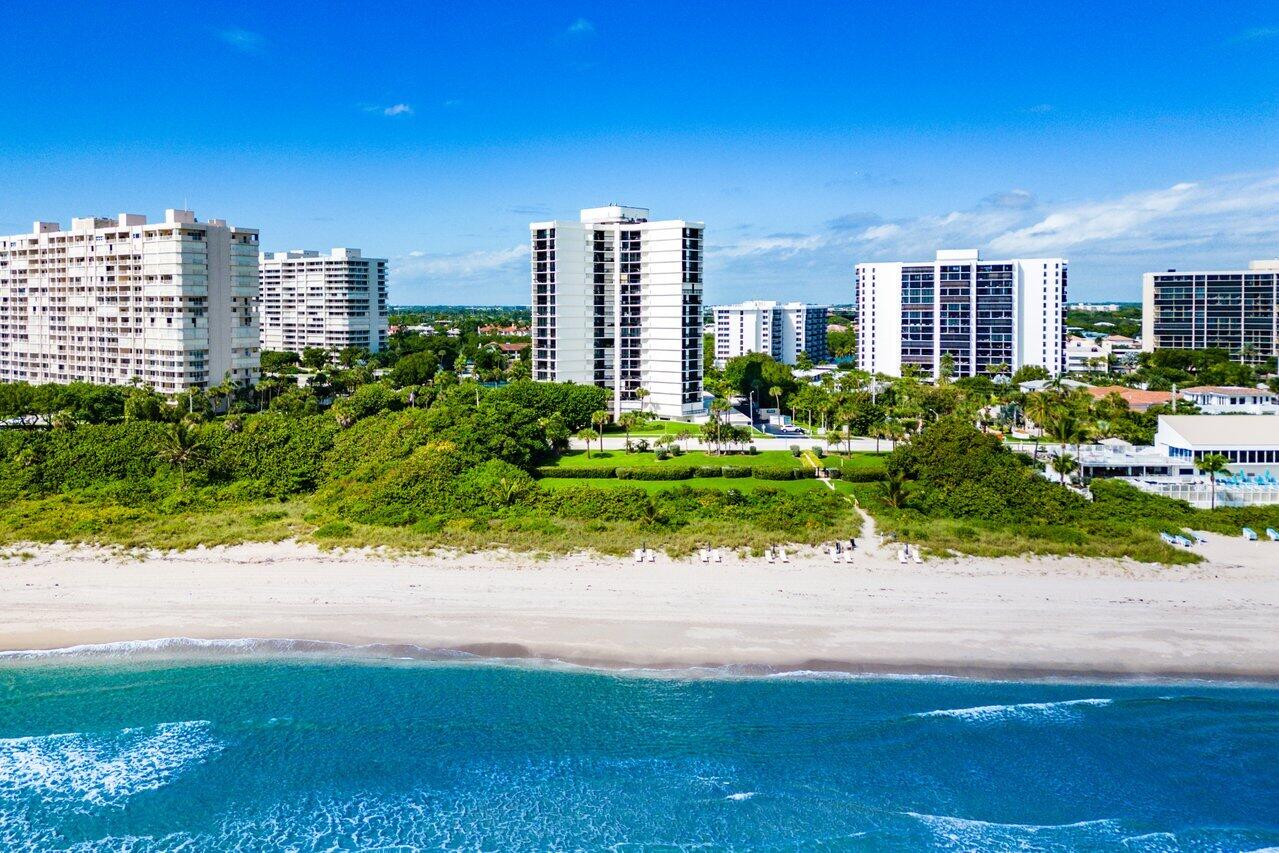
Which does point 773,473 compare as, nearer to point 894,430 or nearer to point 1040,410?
point 894,430

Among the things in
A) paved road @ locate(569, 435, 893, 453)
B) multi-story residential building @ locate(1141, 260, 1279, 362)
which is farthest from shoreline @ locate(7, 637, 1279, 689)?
multi-story residential building @ locate(1141, 260, 1279, 362)

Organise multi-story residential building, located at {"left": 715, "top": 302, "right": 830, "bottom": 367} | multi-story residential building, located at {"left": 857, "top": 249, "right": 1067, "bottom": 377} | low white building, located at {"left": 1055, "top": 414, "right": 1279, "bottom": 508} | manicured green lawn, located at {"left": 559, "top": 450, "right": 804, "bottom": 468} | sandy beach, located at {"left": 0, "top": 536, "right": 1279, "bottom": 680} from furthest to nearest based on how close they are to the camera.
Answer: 1. multi-story residential building, located at {"left": 715, "top": 302, "right": 830, "bottom": 367}
2. multi-story residential building, located at {"left": 857, "top": 249, "right": 1067, "bottom": 377}
3. manicured green lawn, located at {"left": 559, "top": 450, "right": 804, "bottom": 468}
4. low white building, located at {"left": 1055, "top": 414, "right": 1279, "bottom": 508}
5. sandy beach, located at {"left": 0, "top": 536, "right": 1279, "bottom": 680}

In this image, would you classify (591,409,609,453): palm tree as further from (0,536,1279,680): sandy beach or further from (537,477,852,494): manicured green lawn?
(0,536,1279,680): sandy beach

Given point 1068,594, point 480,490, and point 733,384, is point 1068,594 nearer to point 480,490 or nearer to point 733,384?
point 480,490

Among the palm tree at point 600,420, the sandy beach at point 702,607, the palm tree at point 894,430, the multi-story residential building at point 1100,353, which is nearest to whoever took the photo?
the sandy beach at point 702,607

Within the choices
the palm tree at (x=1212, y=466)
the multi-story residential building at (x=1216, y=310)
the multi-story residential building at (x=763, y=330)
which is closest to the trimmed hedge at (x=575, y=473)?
the palm tree at (x=1212, y=466)

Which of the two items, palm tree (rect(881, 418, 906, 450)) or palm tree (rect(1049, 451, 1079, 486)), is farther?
palm tree (rect(881, 418, 906, 450))

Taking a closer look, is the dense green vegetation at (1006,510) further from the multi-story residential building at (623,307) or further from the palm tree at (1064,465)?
the multi-story residential building at (623,307)
